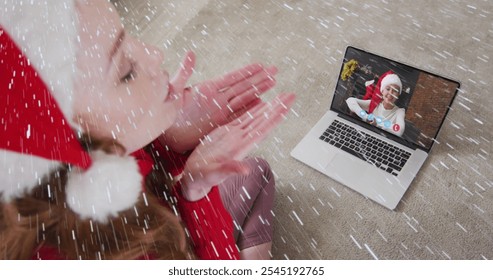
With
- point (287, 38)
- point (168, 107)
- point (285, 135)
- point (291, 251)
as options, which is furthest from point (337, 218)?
point (287, 38)

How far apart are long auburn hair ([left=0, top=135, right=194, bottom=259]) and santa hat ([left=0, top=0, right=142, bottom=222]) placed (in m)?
0.01

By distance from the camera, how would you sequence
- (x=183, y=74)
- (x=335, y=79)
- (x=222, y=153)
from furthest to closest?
1. (x=335, y=79)
2. (x=183, y=74)
3. (x=222, y=153)

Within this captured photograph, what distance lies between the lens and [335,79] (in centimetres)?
130

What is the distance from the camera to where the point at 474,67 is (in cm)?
134

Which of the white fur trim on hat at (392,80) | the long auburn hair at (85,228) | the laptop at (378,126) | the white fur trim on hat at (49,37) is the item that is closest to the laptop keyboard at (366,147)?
the laptop at (378,126)

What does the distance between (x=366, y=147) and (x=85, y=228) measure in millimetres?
718

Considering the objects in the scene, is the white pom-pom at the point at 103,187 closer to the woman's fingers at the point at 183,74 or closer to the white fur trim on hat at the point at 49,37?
the white fur trim on hat at the point at 49,37

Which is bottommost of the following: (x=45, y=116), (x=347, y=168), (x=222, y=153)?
(x=347, y=168)

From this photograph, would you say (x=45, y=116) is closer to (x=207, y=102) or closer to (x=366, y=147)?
(x=207, y=102)

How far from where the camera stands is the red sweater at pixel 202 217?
841 millimetres

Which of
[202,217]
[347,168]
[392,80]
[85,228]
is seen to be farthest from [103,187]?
[392,80]

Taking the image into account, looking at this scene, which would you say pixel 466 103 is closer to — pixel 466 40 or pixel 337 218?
pixel 466 40

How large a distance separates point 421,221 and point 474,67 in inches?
21.3
